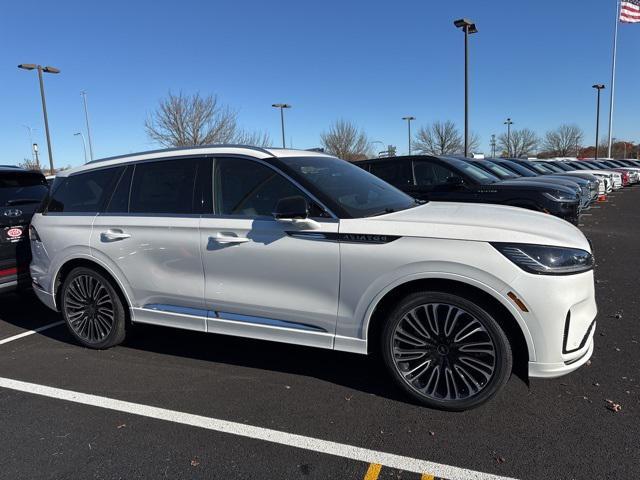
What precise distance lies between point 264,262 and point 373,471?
162cm

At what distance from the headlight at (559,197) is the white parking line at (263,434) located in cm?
619

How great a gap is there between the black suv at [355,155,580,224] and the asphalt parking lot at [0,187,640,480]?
11.4 feet

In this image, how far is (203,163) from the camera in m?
4.09

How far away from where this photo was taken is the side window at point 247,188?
3.75 m

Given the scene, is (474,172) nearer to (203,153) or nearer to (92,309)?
(203,153)

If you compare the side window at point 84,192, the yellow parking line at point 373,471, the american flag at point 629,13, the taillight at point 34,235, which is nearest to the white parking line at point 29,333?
the taillight at point 34,235

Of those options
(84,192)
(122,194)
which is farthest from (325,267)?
(84,192)

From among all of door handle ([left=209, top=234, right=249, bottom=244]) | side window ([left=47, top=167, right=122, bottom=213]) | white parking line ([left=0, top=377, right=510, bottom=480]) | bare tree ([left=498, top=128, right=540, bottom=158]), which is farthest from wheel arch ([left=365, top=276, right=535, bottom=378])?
bare tree ([left=498, top=128, right=540, bottom=158])

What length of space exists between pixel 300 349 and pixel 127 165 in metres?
2.35

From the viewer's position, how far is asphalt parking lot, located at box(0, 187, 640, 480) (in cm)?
277

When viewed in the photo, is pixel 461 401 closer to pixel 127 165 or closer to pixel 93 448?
pixel 93 448

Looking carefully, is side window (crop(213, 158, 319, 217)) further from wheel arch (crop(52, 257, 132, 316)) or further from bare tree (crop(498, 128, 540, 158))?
bare tree (crop(498, 128, 540, 158))

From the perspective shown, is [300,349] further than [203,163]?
Yes

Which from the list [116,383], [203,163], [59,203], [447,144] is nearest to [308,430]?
[116,383]
